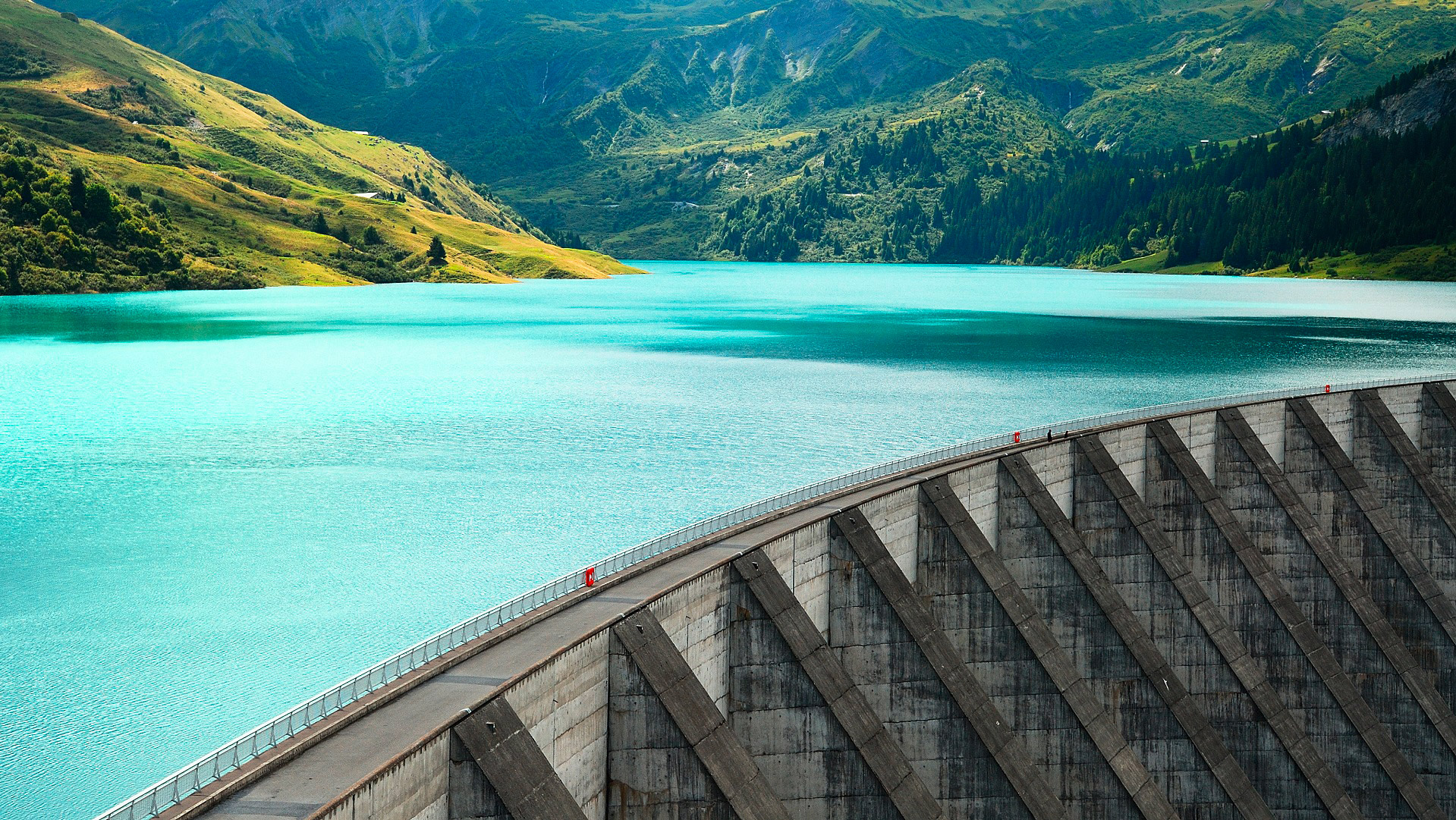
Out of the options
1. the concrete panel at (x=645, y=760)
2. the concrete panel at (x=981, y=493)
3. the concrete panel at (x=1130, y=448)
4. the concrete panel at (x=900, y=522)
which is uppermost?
the concrete panel at (x=1130, y=448)

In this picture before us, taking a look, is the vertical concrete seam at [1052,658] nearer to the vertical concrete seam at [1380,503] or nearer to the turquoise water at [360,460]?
the vertical concrete seam at [1380,503]

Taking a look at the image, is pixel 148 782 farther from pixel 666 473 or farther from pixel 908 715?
pixel 666 473

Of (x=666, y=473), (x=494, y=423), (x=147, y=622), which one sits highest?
(x=494, y=423)

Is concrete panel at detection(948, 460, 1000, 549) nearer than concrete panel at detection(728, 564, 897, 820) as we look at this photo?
No

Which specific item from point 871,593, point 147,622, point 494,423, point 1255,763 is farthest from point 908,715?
point 494,423

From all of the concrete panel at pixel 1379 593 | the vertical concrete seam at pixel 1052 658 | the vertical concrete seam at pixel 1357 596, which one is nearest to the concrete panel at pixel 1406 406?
the concrete panel at pixel 1379 593

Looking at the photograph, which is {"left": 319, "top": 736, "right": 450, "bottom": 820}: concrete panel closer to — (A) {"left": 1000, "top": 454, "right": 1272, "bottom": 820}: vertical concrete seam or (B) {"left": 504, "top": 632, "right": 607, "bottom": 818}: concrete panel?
(B) {"left": 504, "top": 632, "right": 607, "bottom": 818}: concrete panel

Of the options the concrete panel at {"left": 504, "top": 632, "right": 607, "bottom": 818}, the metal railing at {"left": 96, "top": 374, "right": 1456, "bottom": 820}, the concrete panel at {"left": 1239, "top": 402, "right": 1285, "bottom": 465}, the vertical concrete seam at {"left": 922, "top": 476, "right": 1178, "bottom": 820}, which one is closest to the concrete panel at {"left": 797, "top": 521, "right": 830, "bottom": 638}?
the metal railing at {"left": 96, "top": 374, "right": 1456, "bottom": 820}
